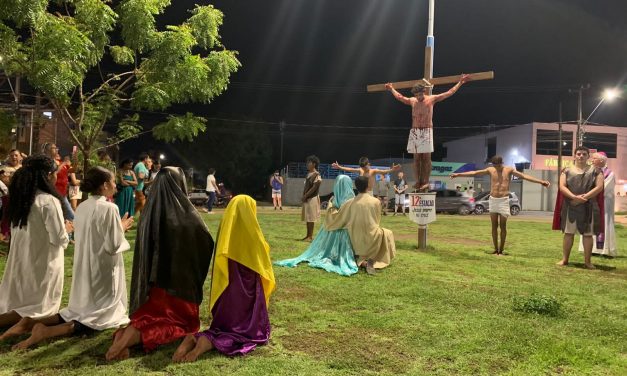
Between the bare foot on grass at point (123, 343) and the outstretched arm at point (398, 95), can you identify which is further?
the outstretched arm at point (398, 95)

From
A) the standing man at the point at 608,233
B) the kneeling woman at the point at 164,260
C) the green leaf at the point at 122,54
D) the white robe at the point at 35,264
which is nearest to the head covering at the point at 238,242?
the kneeling woman at the point at 164,260

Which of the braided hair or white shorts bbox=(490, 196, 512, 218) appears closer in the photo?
the braided hair

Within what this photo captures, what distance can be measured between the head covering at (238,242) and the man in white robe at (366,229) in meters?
3.43

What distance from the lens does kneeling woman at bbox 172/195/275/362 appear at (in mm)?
3807

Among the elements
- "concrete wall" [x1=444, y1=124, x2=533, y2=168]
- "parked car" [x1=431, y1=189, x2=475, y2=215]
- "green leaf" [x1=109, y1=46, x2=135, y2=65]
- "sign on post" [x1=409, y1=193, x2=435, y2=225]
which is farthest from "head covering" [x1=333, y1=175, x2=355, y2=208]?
"concrete wall" [x1=444, y1=124, x2=533, y2=168]

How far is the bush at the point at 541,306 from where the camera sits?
4996 mm

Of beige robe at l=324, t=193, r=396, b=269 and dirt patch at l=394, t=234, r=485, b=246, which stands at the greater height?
beige robe at l=324, t=193, r=396, b=269

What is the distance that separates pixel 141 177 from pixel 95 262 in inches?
319

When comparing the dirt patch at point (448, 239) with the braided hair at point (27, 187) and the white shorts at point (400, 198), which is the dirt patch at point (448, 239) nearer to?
the white shorts at point (400, 198)

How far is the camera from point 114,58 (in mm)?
10070

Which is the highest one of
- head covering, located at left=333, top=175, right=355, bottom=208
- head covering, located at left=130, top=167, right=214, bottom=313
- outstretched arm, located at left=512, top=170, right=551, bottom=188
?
outstretched arm, located at left=512, top=170, right=551, bottom=188

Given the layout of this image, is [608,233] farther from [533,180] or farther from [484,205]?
[484,205]

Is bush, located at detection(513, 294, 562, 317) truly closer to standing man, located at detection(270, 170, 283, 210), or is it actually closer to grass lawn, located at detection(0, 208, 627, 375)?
grass lawn, located at detection(0, 208, 627, 375)

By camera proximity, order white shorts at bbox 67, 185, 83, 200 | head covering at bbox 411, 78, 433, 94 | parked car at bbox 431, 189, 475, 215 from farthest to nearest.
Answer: parked car at bbox 431, 189, 475, 215 → white shorts at bbox 67, 185, 83, 200 → head covering at bbox 411, 78, 433, 94
